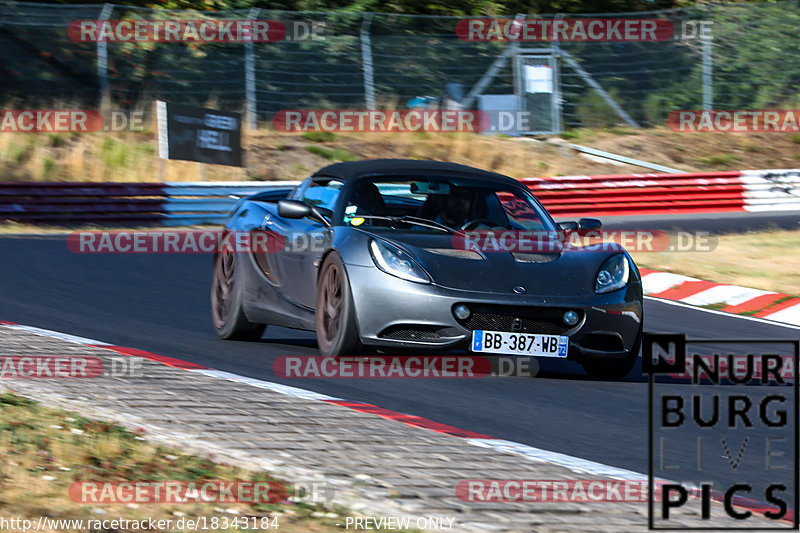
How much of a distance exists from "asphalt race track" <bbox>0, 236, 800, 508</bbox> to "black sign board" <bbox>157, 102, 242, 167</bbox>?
21.7ft

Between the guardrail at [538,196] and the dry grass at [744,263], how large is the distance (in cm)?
477

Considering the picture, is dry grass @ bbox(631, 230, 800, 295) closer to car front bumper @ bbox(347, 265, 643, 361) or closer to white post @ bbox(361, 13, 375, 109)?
car front bumper @ bbox(347, 265, 643, 361)

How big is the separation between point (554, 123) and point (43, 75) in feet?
33.2

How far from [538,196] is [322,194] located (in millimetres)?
12734

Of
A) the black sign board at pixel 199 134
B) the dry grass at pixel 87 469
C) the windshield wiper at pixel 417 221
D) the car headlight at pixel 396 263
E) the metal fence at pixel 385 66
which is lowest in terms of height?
the dry grass at pixel 87 469

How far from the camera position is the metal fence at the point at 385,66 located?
79.4 ft

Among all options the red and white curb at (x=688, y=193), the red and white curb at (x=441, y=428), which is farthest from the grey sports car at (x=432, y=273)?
the red and white curb at (x=688, y=193)

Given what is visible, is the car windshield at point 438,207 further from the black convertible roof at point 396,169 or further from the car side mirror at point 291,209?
the car side mirror at point 291,209

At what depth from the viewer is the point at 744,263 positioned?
14766mm

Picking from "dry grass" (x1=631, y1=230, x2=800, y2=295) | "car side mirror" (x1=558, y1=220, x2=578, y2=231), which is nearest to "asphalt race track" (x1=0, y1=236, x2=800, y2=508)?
"car side mirror" (x1=558, y1=220, x2=578, y2=231)

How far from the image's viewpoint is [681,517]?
460cm

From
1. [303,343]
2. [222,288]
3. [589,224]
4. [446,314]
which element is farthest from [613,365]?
[222,288]

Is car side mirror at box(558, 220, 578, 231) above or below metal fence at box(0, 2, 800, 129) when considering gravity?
below

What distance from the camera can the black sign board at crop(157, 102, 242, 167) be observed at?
70.1ft
